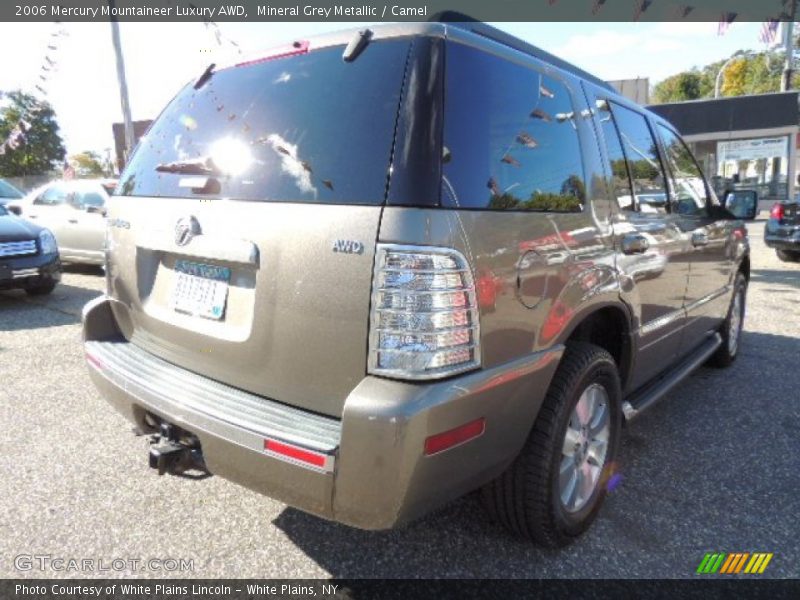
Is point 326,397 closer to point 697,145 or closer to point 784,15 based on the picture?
point 784,15

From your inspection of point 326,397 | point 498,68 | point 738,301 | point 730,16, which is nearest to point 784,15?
point 730,16

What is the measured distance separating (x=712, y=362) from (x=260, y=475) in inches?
166

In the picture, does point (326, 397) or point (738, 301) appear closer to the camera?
point (326, 397)

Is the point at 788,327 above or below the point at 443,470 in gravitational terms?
below

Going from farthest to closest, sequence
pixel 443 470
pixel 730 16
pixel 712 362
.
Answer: pixel 730 16 → pixel 712 362 → pixel 443 470

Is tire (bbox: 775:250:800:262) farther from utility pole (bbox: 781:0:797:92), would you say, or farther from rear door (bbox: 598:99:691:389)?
rear door (bbox: 598:99:691:389)

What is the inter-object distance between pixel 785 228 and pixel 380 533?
417 inches

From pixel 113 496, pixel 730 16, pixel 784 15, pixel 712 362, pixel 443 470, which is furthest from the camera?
pixel 784 15

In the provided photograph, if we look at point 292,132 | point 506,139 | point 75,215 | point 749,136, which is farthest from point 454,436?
point 749,136

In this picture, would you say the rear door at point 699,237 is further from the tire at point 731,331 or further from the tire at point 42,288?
the tire at point 42,288

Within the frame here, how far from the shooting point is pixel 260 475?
6.16 feet

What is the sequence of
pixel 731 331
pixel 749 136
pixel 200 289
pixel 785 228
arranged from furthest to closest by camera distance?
1. pixel 749 136
2. pixel 785 228
3. pixel 731 331
4. pixel 200 289

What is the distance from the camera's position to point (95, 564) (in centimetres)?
226

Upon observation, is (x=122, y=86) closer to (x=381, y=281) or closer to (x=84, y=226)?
(x=84, y=226)
